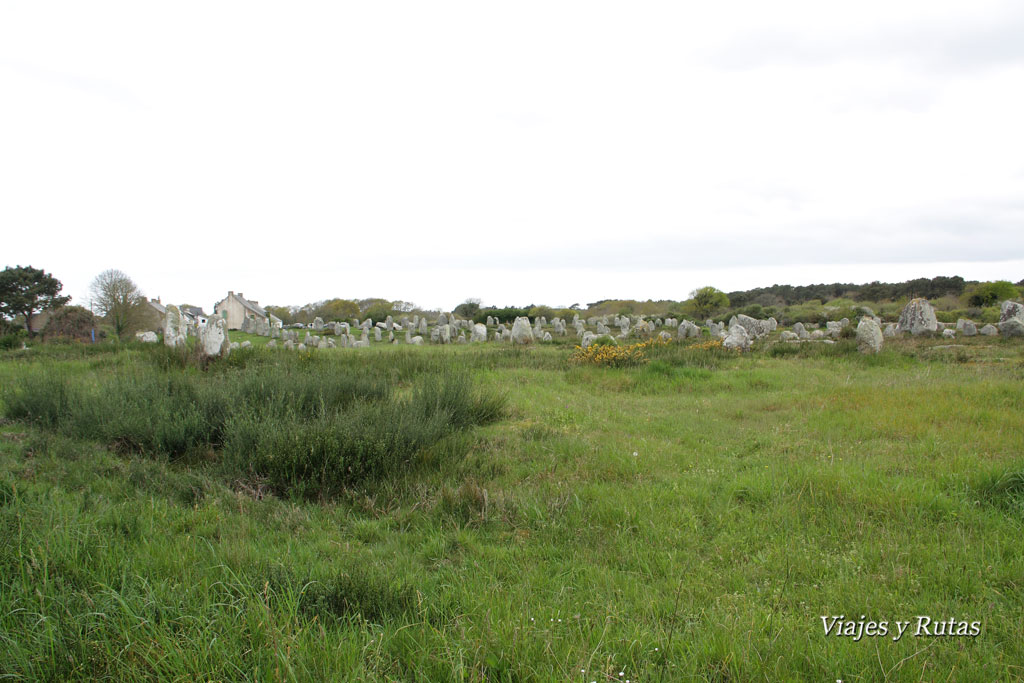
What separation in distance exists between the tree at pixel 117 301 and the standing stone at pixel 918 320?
3301 cm

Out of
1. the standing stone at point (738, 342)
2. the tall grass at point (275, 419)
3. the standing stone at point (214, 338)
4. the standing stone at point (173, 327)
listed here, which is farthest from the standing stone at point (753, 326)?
the standing stone at point (173, 327)

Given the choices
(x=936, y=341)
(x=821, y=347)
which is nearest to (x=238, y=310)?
(x=821, y=347)

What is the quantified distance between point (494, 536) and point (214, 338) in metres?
12.2

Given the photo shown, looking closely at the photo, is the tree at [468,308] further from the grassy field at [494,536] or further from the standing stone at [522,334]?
the grassy field at [494,536]

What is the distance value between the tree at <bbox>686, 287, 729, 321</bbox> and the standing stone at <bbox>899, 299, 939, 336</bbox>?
2002cm

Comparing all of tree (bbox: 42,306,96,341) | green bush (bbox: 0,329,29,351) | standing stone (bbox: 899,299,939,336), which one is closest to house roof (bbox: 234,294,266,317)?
tree (bbox: 42,306,96,341)

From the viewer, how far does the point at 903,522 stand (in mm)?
3969

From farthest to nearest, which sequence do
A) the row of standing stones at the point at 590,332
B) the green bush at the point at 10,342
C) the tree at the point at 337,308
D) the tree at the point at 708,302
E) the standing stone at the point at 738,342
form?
the tree at the point at 337,308
the tree at the point at 708,302
the green bush at the point at 10,342
the standing stone at the point at 738,342
the row of standing stones at the point at 590,332

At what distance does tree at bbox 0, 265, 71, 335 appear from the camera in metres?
28.2

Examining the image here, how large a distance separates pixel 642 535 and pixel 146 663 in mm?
2984

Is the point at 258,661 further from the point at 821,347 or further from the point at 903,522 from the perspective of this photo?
the point at 821,347

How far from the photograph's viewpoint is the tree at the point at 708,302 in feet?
133

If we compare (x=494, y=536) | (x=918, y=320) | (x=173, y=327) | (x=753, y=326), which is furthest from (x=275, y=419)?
(x=753, y=326)

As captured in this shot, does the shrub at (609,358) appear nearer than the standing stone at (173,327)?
Yes
